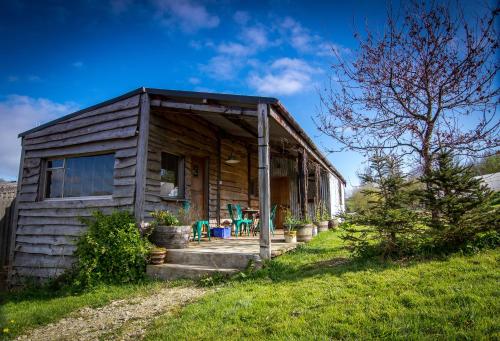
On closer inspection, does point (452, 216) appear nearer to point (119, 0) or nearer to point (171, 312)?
point (171, 312)

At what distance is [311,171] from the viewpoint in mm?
13539

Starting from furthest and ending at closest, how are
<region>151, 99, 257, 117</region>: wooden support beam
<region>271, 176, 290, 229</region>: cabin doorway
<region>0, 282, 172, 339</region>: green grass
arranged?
<region>271, 176, 290, 229</region>: cabin doorway
<region>151, 99, 257, 117</region>: wooden support beam
<region>0, 282, 172, 339</region>: green grass

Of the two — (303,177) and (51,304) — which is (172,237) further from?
(303,177)

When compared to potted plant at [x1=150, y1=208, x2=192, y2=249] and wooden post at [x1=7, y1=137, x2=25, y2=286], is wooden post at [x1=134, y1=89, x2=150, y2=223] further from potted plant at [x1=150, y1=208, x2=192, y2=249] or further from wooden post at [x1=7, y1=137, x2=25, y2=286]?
wooden post at [x1=7, y1=137, x2=25, y2=286]

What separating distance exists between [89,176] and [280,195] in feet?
26.0

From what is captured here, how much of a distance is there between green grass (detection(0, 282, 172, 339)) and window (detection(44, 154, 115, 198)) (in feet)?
8.08

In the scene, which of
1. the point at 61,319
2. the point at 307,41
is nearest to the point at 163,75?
the point at 307,41

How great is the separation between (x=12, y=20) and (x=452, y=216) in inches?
379

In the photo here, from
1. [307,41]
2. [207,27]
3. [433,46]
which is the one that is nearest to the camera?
[433,46]

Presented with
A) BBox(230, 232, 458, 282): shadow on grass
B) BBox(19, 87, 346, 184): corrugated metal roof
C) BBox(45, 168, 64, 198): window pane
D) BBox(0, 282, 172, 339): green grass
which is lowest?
BBox(0, 282, 172, 339): green grass

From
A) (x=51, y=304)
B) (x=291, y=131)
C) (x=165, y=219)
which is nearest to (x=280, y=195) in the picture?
(x=291, y=131)

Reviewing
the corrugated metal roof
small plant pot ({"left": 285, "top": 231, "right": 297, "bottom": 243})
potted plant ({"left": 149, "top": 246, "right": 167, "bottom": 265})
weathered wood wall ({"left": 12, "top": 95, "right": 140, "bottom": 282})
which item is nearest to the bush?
potted plant ({"left": 149, "top": 246, "right": 167, "bottom": 265})

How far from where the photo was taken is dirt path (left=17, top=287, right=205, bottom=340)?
3.42 meters

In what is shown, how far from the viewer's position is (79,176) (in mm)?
7688
